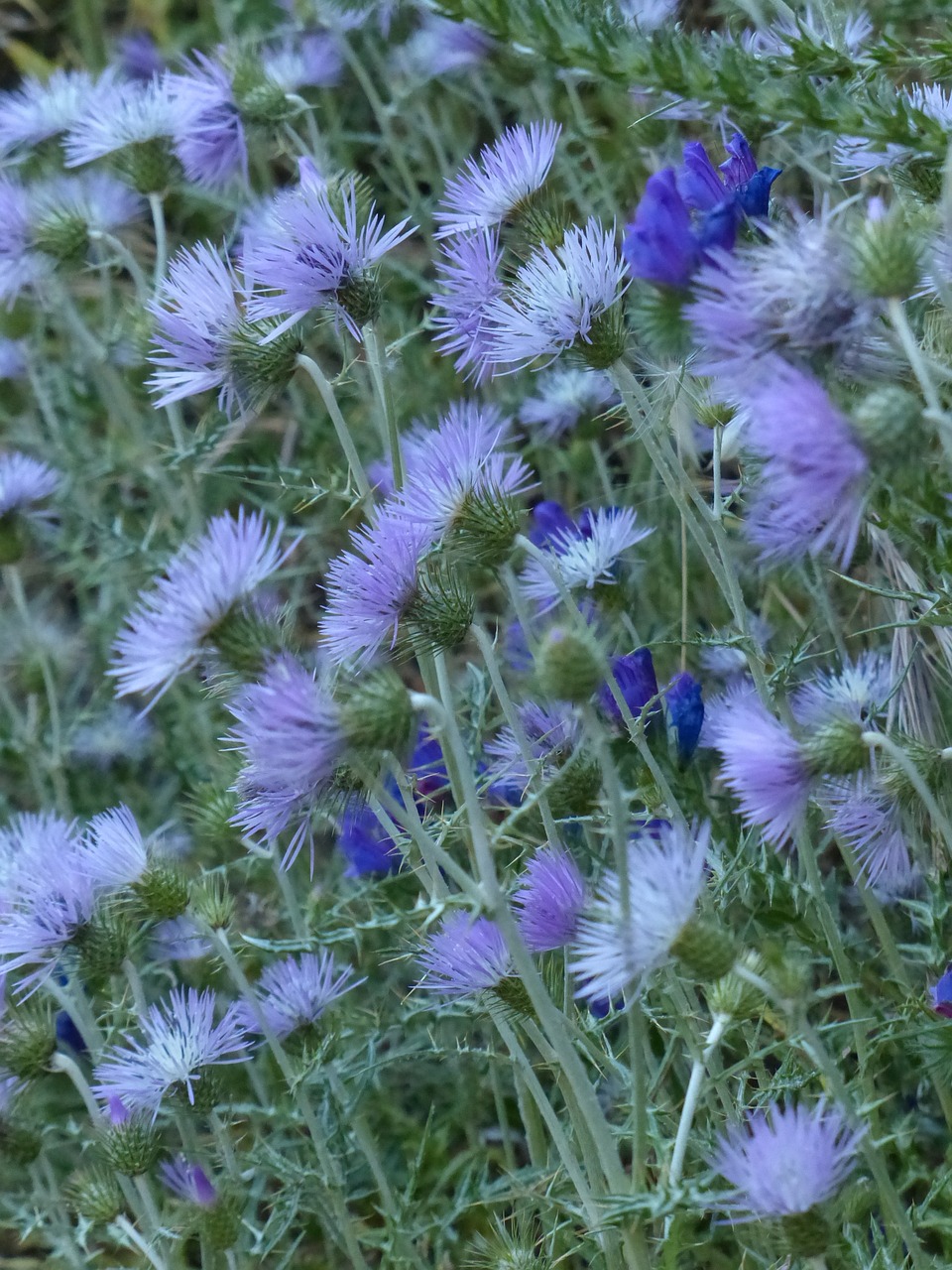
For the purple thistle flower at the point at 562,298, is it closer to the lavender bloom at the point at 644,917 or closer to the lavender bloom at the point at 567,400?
the lavender bloom at the point at 644,917

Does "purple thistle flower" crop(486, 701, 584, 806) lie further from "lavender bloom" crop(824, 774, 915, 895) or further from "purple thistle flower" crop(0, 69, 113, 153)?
"purple thistle flower" crop(0, 69, 113, 153)

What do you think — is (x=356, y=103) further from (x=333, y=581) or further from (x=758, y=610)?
(x=333, y=581)

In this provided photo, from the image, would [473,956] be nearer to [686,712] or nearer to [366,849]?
[686,712]

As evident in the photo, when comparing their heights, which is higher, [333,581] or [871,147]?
[871,147]

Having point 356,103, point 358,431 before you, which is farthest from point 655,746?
point 356,103

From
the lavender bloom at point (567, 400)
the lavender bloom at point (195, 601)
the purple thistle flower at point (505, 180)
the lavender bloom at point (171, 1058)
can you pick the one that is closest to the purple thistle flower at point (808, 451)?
the lavender bloom at point (195, 601)

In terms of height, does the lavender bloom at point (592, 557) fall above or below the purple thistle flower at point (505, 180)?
below

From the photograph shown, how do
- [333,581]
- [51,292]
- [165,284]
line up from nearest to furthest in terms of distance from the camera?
[333,581]
[165,284]
[51,292]
